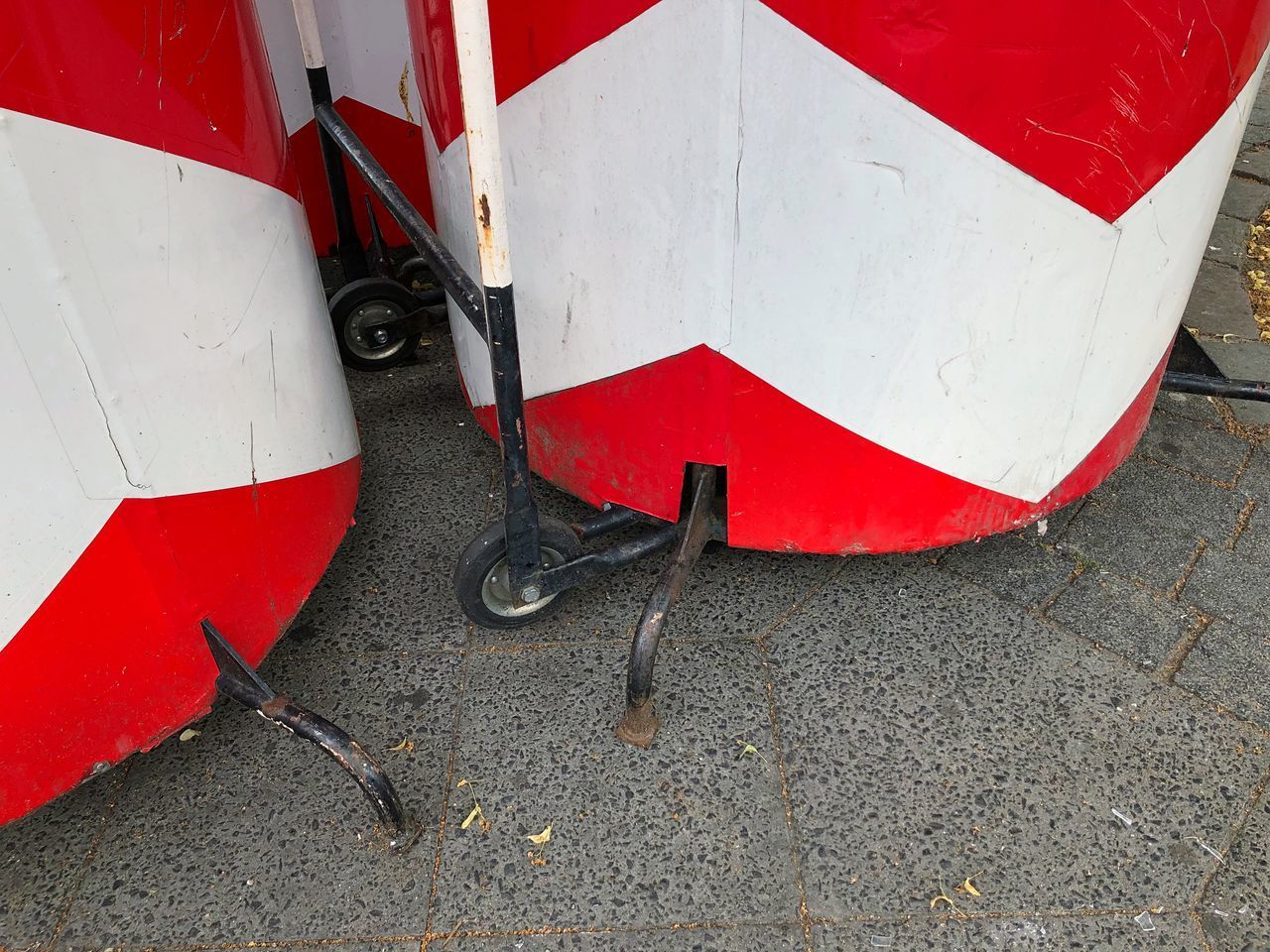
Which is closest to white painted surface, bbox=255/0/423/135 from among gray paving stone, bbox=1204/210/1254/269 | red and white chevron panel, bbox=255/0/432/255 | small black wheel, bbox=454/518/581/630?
red and white chevron panel, bbox=255/0/432/255

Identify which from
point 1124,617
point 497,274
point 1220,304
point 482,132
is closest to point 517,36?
point 482,132

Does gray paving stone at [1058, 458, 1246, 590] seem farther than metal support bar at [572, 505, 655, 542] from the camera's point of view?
Yes

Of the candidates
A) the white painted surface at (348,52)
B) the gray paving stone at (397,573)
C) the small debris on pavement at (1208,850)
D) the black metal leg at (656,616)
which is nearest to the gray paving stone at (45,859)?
the gray paving stone at (397,573)

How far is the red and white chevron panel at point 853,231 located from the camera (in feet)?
4.35

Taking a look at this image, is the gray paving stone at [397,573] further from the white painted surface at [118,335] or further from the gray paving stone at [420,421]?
the white painted surface at [118,335]

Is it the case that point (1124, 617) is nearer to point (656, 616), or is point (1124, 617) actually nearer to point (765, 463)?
point (765, 463)

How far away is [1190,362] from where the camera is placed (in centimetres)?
283

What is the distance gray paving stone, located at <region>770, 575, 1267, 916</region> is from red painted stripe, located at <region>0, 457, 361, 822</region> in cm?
100

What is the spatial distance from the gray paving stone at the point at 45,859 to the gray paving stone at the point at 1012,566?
175cm

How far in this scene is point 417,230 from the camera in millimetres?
1848

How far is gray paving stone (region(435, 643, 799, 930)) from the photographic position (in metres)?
1.50

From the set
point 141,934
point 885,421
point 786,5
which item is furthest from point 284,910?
point 786,5

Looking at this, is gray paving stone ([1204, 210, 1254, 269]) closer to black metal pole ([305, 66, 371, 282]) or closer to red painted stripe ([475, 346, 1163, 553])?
red painted stripe ([475, 346, 1163, 553])

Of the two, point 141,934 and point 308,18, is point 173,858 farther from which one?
point 308,18
